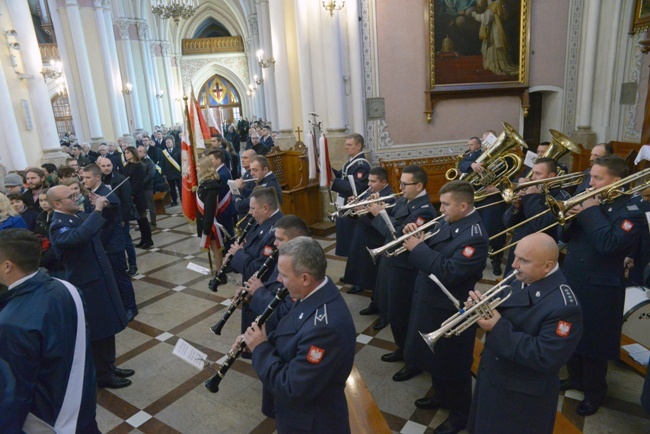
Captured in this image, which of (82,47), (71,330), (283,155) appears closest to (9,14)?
(82,47)

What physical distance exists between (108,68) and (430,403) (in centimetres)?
1577

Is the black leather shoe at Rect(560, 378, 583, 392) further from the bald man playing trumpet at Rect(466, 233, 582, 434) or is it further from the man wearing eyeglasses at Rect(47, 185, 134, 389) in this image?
the man wearing eyeglasses at Rect(47, 185, 134, 389)

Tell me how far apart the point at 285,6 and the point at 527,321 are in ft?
30.9

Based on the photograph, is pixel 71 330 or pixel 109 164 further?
pixel 109 164

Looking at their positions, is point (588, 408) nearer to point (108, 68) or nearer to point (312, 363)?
point (312, 363)

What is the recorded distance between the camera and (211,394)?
149 inches

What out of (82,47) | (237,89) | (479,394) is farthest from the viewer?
(237,89)

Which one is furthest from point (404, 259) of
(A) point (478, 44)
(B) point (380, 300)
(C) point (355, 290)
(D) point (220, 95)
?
(D) point (220, 95)

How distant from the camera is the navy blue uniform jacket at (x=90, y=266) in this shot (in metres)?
3.53

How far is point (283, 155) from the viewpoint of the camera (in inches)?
348

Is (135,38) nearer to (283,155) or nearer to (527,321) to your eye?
(283,155)

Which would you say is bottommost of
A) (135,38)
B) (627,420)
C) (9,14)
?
(627,420)

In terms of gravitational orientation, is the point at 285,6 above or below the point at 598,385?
above

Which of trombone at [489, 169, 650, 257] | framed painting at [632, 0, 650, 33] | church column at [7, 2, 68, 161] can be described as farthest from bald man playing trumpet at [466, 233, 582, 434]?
church column at [7, 2, 68, 161]
